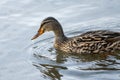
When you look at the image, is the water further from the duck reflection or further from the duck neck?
the duck neck

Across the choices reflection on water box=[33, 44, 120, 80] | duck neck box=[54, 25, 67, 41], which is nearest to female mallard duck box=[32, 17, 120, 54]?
duck neck box=[54, 25, 67, 41]

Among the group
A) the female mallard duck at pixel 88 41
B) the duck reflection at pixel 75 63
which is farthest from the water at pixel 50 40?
the female mallard duck at pixel 88 41

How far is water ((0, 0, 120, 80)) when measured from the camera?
11582mm

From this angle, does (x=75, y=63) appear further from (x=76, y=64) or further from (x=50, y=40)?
(x=50, y=40)

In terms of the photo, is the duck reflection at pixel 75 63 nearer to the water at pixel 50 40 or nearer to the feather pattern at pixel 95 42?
the water at pixel 50 40

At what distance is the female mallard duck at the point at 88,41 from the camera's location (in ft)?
41.3

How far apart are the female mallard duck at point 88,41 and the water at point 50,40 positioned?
0.72ft

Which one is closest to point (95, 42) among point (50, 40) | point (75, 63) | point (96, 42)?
point (96, 42)

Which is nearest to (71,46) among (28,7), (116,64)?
(116,64)

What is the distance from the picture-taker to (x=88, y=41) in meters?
12.8

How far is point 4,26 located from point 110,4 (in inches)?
120

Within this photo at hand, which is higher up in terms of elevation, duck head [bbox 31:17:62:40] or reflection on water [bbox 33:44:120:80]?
duck head [bbox 31:17:62:40]

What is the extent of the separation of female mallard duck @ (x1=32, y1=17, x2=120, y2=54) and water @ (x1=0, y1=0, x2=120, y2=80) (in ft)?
0.72

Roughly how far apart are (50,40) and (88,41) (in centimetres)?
138
